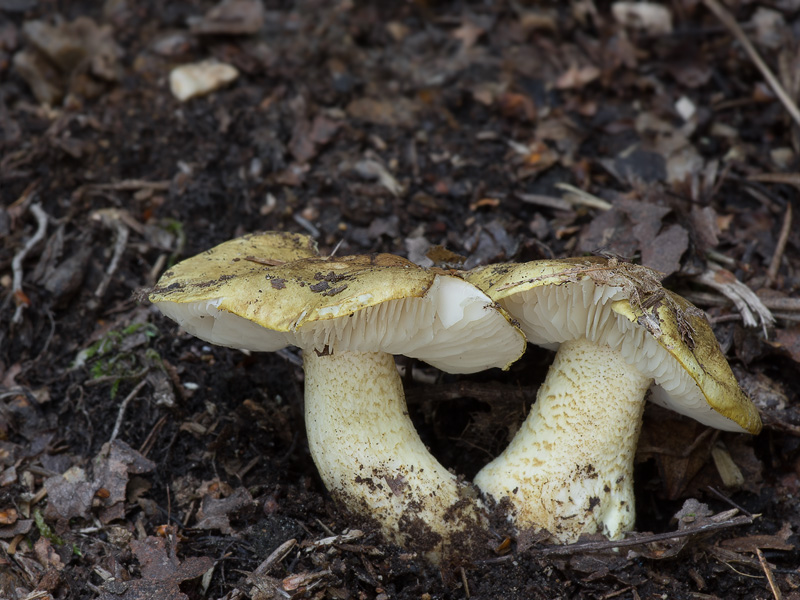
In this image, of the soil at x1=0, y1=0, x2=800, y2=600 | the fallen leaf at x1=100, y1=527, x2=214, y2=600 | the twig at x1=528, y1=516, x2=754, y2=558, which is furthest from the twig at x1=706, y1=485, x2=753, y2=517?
the fallen leaf at x1=100, y1=527, x2=214, y2=600

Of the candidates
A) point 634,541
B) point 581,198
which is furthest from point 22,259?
point 634,541

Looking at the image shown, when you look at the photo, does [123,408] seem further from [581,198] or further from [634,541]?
[581,198]

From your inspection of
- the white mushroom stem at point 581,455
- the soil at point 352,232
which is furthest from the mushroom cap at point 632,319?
the soil at point 352,232

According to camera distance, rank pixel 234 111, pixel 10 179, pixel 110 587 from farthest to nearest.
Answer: pixel 234 111
pixel 10 179
pixel 110 587

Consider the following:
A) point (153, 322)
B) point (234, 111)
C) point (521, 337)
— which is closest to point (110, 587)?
point (153, 322)

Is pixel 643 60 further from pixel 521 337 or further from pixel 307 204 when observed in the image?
pixel 521 337

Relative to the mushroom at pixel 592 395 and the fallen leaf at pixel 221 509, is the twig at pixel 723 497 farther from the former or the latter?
the fallen leaf at pixel 221 509

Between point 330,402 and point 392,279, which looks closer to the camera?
point 392,279
